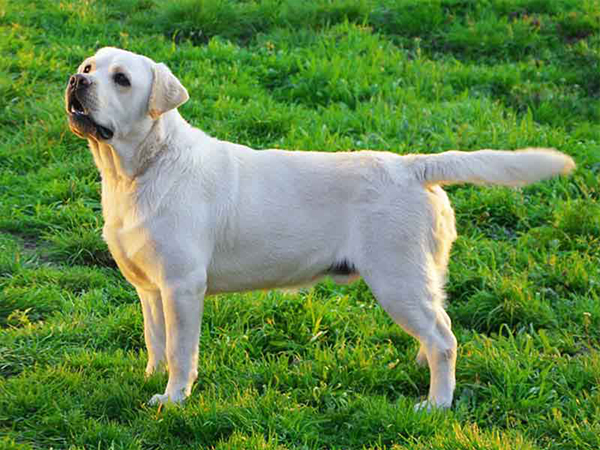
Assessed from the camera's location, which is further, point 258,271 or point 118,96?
point 258,271

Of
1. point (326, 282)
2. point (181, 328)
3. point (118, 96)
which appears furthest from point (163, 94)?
point (326, 282)

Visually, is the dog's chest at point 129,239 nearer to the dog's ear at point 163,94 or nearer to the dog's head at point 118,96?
the dog's head at point 118,96

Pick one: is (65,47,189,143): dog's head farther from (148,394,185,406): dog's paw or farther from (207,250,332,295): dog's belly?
(148,394,185,406): dog's paw

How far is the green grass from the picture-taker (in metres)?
4.42

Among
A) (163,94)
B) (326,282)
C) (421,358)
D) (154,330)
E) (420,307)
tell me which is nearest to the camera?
(163,94)

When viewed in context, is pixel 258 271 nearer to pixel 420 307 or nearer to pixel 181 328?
pixel 181 328

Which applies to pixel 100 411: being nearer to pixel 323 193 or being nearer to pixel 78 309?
pixel 78 309

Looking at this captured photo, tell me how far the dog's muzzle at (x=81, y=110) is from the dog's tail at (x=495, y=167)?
155cm

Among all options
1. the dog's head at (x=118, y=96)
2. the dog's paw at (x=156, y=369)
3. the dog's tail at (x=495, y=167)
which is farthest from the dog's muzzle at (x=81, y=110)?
the dog's tail at (x=495, y=167)

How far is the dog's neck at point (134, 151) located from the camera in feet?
15.1

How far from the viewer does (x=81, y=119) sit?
14.5 ft

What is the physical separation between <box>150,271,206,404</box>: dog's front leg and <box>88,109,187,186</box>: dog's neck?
1.94 ft

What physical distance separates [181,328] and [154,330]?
36 cm

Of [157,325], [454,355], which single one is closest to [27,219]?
[157,325]
